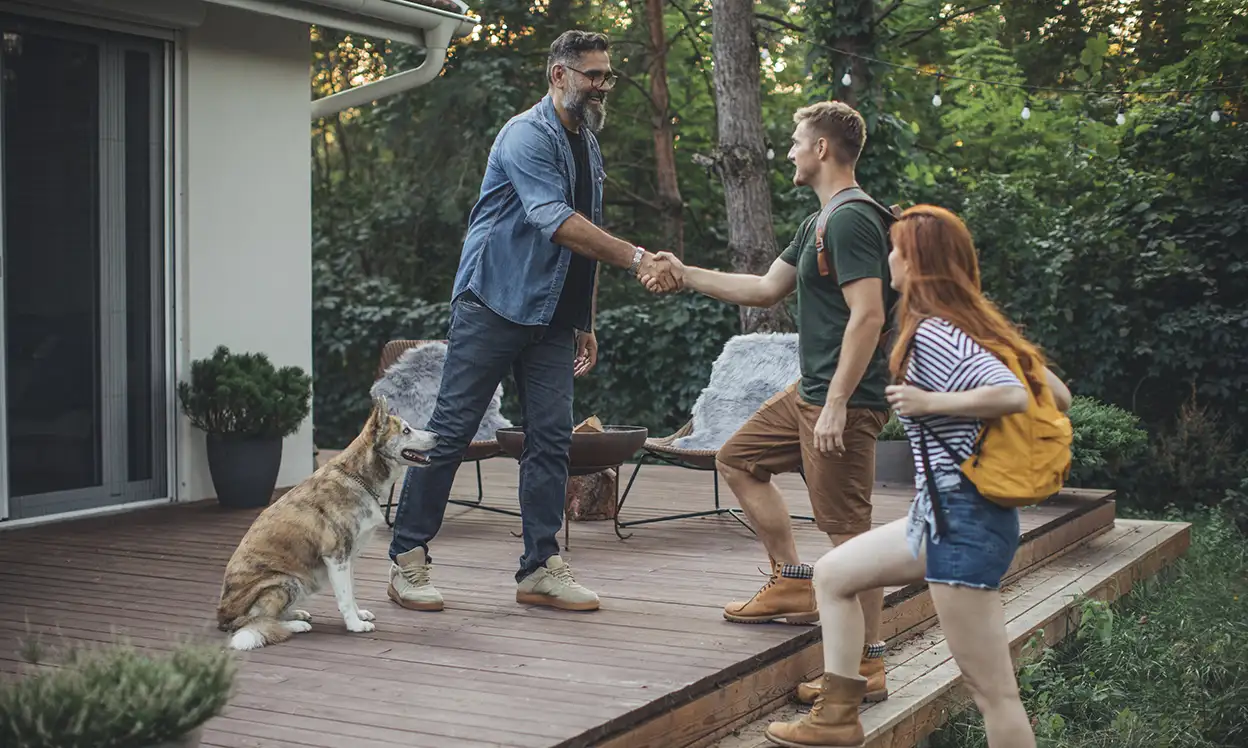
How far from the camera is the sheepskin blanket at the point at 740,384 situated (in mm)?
6852

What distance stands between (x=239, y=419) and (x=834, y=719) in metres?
4.23

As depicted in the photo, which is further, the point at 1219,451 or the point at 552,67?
the point at 1219,451

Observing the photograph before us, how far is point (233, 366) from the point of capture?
6.81 meters

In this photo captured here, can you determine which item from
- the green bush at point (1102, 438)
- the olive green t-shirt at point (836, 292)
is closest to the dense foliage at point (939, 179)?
the green bush at point (1102, 438)

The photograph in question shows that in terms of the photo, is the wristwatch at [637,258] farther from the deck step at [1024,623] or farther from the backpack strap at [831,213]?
the deck step at [1024,623]

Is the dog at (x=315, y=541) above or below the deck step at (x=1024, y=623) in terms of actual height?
above

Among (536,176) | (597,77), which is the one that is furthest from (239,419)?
(597,77)

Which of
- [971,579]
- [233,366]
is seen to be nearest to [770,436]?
[971,579]

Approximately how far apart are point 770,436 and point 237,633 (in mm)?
1718

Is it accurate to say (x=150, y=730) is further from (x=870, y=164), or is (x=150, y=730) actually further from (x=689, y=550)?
(x=870, y=164)

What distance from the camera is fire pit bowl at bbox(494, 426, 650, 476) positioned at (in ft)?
18.5

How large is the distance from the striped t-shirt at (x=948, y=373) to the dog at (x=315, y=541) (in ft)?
6.23

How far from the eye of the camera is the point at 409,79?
859 cm

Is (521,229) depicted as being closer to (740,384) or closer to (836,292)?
(836,292)
